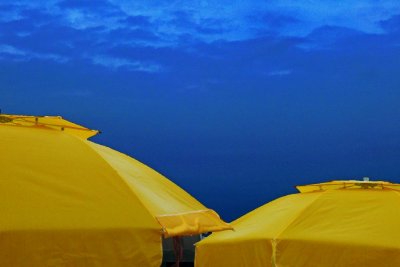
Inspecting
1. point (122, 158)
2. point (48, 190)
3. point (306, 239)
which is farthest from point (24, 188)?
point (306, 239)

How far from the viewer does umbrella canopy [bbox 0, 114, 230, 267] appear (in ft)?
14.0

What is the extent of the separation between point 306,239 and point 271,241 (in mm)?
522

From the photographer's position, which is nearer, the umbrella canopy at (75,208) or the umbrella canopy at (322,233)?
the umbrella canopy at (75,208)

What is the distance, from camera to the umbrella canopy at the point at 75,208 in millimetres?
4266

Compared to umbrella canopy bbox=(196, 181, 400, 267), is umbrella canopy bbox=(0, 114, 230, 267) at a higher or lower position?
higher

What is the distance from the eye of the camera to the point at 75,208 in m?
4.57

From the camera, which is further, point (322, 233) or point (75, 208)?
point (322, 233)

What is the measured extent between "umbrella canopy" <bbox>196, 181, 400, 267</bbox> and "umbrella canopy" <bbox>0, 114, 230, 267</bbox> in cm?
175

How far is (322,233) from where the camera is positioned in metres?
7.25

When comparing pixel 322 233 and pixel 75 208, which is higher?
pixel 75 208

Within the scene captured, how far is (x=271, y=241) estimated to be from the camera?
7.51 metres

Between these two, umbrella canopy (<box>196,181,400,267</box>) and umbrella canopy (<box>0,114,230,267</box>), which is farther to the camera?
umbrella canopy (<box>196,181,400,267</box>)

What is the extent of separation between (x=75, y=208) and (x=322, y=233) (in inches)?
142

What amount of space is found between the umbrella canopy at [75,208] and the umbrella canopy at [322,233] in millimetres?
1751
